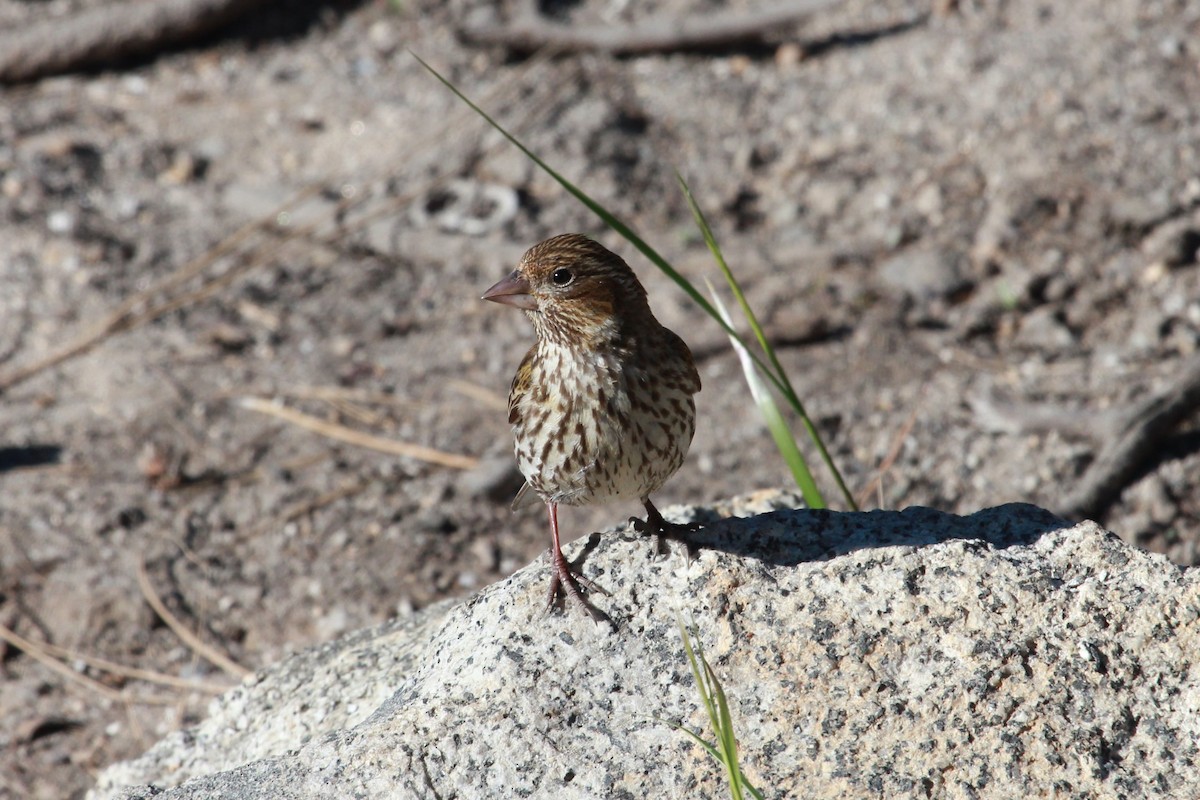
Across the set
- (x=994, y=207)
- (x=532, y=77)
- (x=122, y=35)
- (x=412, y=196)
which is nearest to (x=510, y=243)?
(x=412, y=196)

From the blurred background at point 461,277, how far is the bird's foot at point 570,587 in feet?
8.32

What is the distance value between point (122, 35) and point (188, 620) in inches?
196

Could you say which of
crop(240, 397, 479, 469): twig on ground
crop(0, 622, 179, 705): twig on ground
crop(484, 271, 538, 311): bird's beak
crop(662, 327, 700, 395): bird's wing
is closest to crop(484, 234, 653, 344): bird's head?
crop(484, 271, 538, 311): bird's beak

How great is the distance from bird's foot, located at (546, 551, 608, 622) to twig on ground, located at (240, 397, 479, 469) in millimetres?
3120

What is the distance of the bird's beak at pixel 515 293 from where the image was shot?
384 centimetres

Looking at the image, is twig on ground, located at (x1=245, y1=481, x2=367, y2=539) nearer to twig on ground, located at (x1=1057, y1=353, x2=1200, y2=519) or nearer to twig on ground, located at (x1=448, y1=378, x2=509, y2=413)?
twig on ground, located at (x1=448, y1=378, x2=509, y2=413)

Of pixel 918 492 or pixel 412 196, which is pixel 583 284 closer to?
pixel 918 492

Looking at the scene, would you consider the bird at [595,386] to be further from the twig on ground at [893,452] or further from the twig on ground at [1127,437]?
the twig on ground at [1127,437]

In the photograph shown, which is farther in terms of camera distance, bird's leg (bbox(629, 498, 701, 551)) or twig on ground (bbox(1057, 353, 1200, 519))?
twig on ground (bbox(1057, 353, 1200, 519))

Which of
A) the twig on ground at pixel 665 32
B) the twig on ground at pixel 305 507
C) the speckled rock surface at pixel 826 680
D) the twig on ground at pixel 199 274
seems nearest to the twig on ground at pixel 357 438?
the twig on ground at pixel 305 507

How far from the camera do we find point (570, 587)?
3441mm

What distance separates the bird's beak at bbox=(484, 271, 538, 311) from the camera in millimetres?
3844

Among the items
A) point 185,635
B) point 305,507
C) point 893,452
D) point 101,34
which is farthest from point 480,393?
point 101,34

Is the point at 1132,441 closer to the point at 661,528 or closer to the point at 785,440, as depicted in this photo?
the point at 785,440
